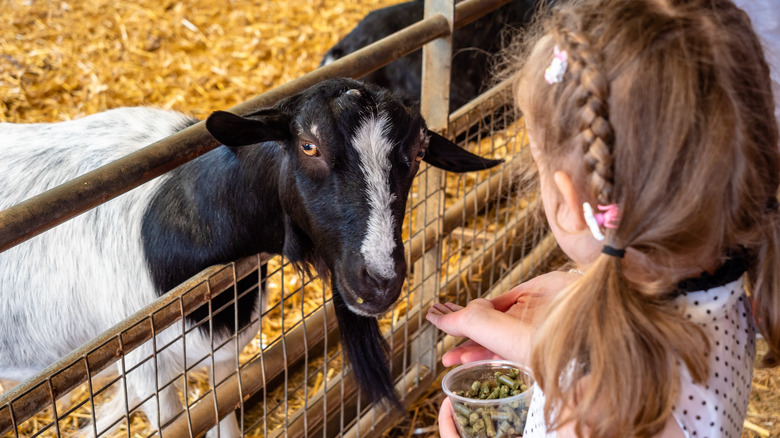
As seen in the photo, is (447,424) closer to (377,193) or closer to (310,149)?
(377,193)

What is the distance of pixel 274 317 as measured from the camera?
3.13 m

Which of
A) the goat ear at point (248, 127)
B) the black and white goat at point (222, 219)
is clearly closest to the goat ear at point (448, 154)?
the black and white goat at point (222, 219)

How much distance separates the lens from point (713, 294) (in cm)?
112

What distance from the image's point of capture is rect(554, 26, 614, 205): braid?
0.98m

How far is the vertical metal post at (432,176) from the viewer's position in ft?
7.36

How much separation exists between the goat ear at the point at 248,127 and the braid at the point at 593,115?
2.59 feet

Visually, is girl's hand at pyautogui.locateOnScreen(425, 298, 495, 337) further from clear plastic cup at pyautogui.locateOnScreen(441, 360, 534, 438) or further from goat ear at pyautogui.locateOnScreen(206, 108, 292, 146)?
goat ear at pyautogui.locateOnScreen(206, 108, 292, 146)

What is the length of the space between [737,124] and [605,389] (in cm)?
42

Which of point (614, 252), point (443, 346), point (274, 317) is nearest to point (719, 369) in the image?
point (614, 252)

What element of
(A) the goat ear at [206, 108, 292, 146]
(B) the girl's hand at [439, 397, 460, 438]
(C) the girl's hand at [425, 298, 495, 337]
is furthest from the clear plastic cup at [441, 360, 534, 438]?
(A) the goat ear at [206, 108, 292, 146]

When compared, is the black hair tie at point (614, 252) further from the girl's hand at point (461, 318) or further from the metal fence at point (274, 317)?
the metal fence at point (274, 317)

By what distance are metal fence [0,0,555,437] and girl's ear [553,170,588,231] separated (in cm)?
43

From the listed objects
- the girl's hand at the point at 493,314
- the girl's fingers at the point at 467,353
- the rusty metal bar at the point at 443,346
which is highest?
the girl's hand at the point at 493,314

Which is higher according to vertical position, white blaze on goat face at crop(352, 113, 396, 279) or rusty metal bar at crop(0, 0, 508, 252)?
rusty metal bar at crop(0, 0, 508, 252)
